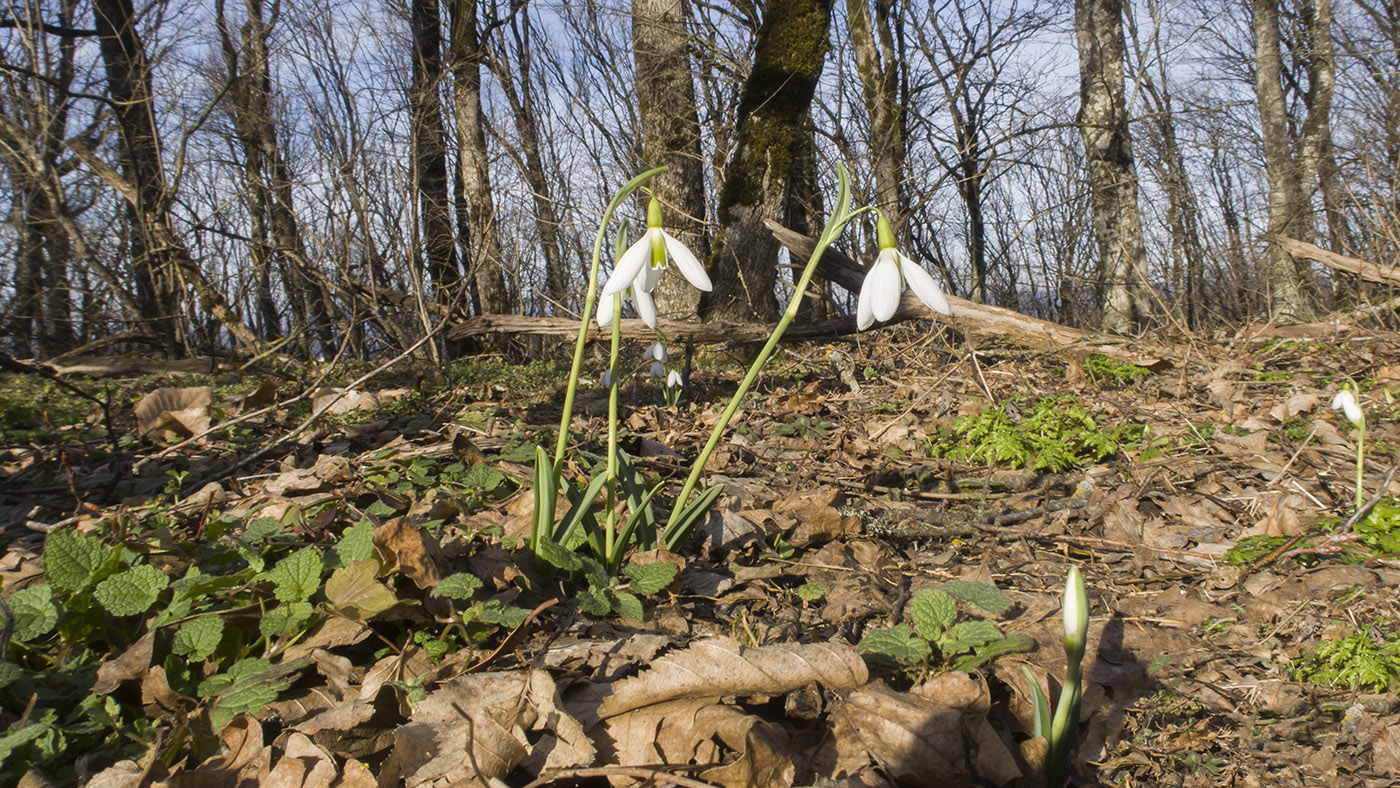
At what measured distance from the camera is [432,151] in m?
8.21

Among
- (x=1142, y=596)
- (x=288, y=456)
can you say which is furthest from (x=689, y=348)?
(x=1142, y=596)

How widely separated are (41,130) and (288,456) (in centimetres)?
673

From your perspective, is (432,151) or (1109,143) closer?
(432,151)

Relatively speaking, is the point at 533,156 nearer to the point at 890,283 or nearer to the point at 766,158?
the point at 766,158

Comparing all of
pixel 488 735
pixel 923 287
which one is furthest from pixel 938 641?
pixel 488 735

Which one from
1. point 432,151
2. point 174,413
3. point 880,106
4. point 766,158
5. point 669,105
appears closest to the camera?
point 174,413

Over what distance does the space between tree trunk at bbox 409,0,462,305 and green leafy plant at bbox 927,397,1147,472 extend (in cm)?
567

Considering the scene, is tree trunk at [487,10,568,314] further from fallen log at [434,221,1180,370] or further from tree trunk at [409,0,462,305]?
fallen log at [434,221,1180,370]

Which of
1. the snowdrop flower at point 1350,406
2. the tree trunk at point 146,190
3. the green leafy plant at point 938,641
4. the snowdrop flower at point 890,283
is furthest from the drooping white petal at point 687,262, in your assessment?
the tree trunk at point 146,190

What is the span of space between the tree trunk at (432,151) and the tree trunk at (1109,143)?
760 centimetres

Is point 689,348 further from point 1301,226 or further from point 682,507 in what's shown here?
point 1301,226

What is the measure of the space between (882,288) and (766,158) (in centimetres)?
515

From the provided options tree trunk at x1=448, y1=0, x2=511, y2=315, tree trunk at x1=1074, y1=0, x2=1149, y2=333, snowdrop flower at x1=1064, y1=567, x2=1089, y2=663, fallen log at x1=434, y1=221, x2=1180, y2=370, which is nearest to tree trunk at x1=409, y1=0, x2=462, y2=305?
tree trunk at x1=448, y1=0, x2=511, y2=315

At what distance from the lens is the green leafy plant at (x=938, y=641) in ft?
4.75
